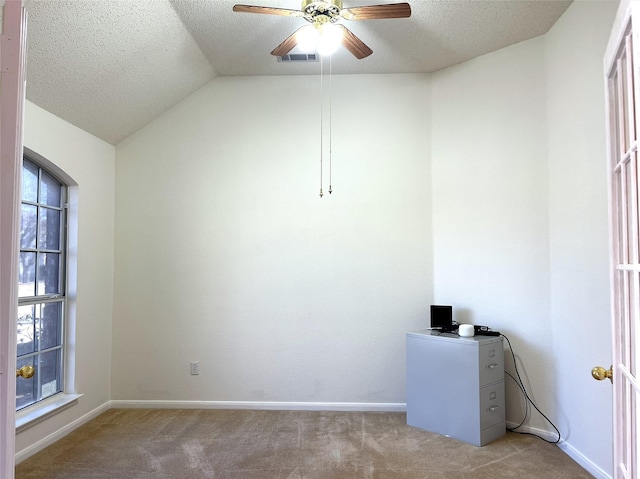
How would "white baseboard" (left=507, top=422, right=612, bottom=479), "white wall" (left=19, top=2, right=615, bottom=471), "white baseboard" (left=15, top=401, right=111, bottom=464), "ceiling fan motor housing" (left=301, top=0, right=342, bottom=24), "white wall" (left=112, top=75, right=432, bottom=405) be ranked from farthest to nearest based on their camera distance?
"white wall" (left=112, top=75, right=432, bottom=405) → "white wall" (left=19, top=2, right=615, bottom=471) → "white baseboard" (left=15, top=401, right=111, bottom=464) → "white baseboard" (left=507, top=422, right=612, bottom=479) → "ceiling fan motor housing" (left=301, top=0, right=342, bottom=24)

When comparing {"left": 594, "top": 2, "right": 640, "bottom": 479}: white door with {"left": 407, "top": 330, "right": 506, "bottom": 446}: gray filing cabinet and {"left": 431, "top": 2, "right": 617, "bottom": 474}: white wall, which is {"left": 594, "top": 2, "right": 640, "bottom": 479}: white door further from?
{"left": 407, "top": 330, "right": 506, "bottom": 446}: gray filing cabinet

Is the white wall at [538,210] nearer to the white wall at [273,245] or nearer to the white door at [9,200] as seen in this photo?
the white wall at [273,245]

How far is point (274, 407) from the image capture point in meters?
3.50

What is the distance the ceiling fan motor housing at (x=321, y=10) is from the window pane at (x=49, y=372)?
291 centimetres

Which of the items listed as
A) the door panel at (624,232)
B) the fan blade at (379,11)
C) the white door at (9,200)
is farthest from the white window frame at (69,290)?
the door panel at (624,232)

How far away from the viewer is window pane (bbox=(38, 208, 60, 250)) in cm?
295

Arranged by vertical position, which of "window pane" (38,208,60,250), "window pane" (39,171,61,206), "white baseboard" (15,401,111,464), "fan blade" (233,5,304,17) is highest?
"fan blade" (233,5,304,17)

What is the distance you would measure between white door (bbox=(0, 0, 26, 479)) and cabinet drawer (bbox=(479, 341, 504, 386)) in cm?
260

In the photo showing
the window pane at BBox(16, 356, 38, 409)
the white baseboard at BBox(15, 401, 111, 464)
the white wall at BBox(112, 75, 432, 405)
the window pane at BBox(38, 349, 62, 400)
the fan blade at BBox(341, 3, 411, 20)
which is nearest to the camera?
the fan blade at BBox(341, 3, 411, 20)

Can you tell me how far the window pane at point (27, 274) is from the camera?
2758 millimetres

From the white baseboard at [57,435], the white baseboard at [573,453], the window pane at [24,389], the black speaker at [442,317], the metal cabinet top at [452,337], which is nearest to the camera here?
the white baseboard at [573,453]

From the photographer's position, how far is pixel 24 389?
9.07 feet

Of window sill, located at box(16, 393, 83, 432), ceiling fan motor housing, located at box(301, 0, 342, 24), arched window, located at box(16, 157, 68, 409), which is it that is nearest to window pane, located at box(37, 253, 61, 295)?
arched window, located at box(16, 157, 68, 409)

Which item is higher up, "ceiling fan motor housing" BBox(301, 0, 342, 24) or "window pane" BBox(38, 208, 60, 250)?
"ceiling fan motor housing" BBox(301, 0, 342, 24)
